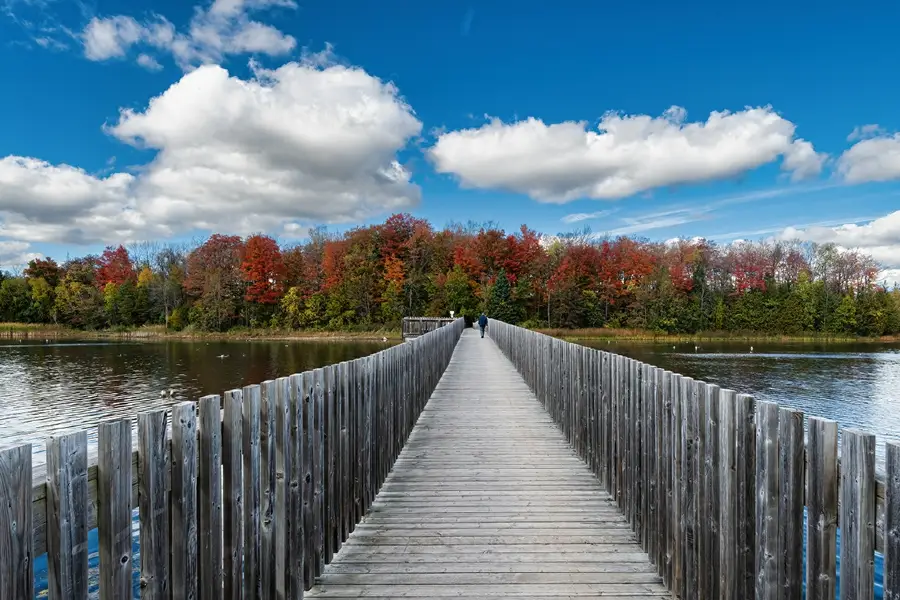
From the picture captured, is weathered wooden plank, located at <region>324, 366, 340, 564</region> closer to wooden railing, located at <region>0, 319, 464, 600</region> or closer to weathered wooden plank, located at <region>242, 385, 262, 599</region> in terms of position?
wooden railing, located at <region>0, 319, 464, 600</region>

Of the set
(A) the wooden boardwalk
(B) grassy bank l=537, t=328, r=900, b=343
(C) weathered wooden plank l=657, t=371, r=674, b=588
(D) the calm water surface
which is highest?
(C) weathered wooden plank l=657, t=371, r=674, b=588

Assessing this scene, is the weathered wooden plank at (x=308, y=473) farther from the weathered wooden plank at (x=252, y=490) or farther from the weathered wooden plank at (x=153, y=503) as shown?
the weathered wooden plank at (x=153, y=503)

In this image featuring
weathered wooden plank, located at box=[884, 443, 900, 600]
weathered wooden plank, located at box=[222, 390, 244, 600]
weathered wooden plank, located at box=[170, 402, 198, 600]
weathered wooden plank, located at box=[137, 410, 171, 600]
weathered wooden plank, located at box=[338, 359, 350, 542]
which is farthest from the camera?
weathered wooden plank, located at box=[338, 359, 350, 542]

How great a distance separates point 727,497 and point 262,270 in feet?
210

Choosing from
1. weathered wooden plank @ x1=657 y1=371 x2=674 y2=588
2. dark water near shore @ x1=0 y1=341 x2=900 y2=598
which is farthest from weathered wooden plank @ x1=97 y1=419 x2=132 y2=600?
dark water near shore @ x1=0 y1=341 x2=900 y2=598

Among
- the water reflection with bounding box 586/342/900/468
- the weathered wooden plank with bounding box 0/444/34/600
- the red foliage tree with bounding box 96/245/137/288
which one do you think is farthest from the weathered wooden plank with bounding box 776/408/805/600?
the red foliage tree with bounding box 96/245/137/288

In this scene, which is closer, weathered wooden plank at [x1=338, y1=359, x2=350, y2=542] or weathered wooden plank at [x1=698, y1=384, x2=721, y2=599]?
weathered wooden plank at [x1=698, y1=384, x2=721, y2=599]

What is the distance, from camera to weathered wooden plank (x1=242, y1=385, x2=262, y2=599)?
2.50 metres

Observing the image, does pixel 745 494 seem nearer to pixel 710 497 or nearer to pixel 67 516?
pixel 710 497

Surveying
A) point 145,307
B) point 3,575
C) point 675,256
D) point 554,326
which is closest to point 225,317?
point 145,307

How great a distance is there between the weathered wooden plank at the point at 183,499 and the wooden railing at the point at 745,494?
235 cm

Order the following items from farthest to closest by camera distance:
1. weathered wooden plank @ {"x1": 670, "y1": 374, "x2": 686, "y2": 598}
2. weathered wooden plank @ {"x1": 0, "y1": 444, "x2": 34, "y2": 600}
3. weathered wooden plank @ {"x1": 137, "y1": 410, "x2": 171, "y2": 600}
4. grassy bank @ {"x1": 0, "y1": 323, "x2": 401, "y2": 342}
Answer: grassy bank @ {"x1": 0, "y1": 323, "x2": 401, "y2": 342}, weathered wooden plank @ {"x1": 670, "y1": 374, "x2": 686, "y2": 598}, weathered wooden plank @ {"x1": 137, "y1": 410, "x2": 171, "y2": 600}, weathered wooden plank @ {"x1": 0, "y1": 444, "x2": 34, "y2": 600}

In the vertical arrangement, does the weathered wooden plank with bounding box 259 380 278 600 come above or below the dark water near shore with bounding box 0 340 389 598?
above

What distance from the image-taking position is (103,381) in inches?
908
